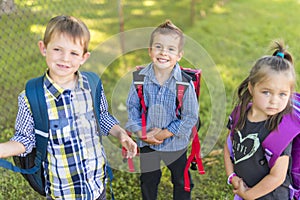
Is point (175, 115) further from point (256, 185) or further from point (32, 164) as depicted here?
point (32, 164)

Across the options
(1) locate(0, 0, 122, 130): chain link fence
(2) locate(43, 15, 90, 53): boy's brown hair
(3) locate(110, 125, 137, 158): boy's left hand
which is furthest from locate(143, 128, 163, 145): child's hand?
(1) locate(0, 0, 122, 130): chain link fence

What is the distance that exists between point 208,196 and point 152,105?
3.77 feet

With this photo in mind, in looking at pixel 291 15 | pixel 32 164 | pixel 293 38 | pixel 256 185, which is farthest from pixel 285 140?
pixel 291 15

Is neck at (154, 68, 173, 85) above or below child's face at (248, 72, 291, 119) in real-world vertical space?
above

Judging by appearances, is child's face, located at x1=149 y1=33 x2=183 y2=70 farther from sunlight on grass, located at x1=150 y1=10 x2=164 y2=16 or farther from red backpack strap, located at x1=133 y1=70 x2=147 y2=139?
sunlight on grass, located at x1=150 y1=10 x2=164 y2=16

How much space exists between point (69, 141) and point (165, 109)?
26.8 inches

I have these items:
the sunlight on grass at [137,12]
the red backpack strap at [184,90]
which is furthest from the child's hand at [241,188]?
the sunlight on grass at [137,12]

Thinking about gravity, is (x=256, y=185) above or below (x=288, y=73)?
below

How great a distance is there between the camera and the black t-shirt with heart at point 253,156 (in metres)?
2.02

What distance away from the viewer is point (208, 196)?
10.2 feet

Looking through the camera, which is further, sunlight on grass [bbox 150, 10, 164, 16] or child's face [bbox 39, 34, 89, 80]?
sunlight on grass [bbox 150, 10, 164, 16]

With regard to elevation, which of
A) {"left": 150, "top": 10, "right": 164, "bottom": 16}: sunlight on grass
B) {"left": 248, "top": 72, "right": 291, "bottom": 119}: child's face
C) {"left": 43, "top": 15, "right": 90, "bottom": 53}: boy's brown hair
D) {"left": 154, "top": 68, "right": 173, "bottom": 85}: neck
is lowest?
{"left": 248, "top": 72, "right": 291, "bottom": 119}: child's face

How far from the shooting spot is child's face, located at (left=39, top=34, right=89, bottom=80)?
1842 mm

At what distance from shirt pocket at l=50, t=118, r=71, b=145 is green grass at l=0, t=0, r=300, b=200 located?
1308 mm
